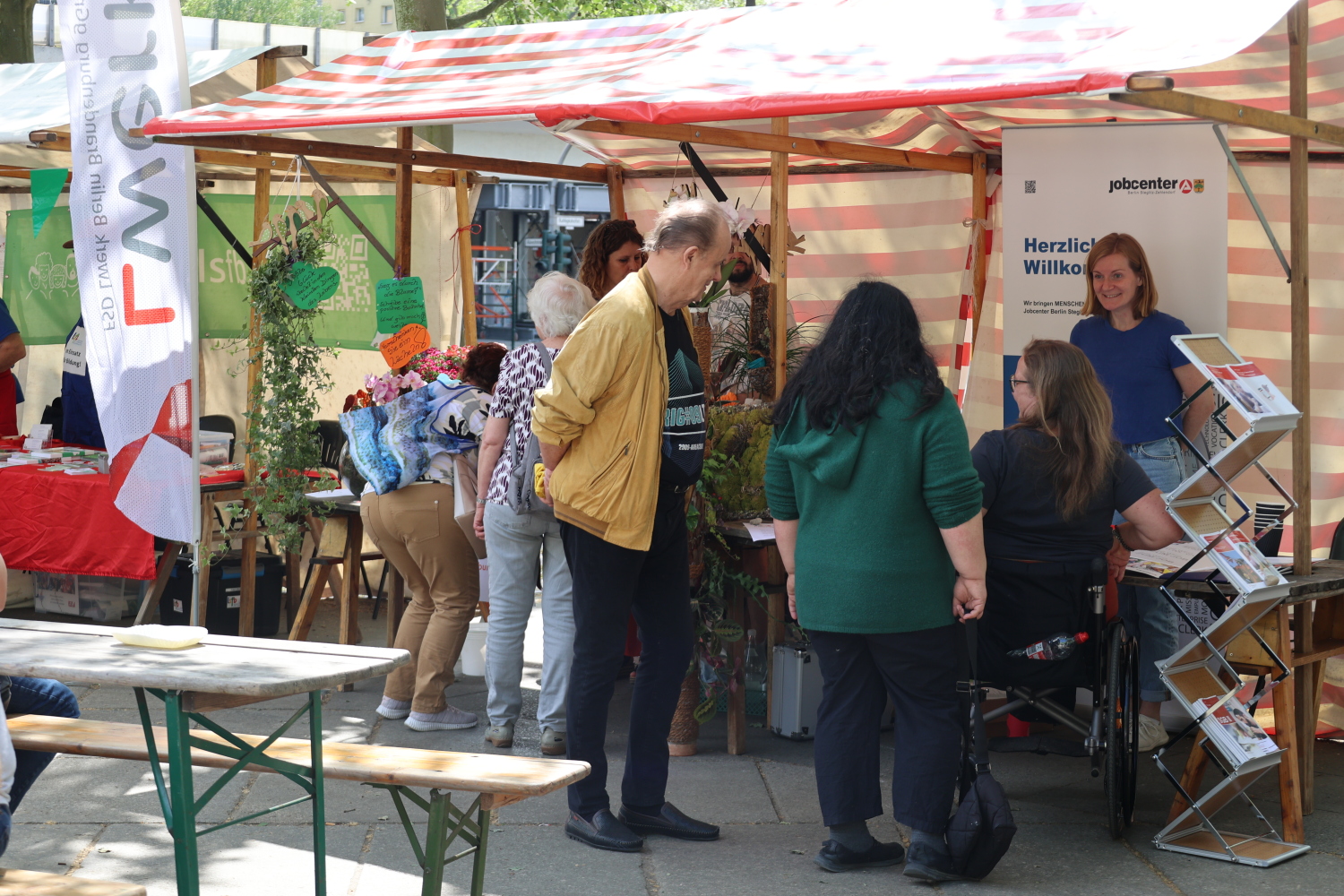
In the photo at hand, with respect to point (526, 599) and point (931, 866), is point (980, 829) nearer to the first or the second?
point (931, 866)

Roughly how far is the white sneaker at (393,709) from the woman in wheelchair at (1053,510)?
92.8 inches

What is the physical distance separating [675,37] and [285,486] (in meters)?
2.40

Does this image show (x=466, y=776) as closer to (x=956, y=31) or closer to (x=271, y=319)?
(x=956, y=31)

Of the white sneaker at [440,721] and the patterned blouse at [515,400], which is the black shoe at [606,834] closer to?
the patterned blouse at [515,400]

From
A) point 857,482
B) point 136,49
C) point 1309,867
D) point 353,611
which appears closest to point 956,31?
point 857,482

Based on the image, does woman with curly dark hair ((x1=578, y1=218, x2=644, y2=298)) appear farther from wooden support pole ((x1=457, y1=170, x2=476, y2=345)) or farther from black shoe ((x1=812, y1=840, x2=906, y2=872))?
wooden support pole ((x1=457, y1=170, x2=476, y2=345))

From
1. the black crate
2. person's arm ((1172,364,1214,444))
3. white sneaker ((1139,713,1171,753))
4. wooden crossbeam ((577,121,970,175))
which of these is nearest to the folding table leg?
wooden crossbeam ((577,121,970,175))

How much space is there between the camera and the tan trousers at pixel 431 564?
16.2 ft

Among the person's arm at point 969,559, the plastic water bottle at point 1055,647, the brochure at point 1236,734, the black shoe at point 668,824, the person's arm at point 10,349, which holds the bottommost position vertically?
the black shoe at point 668,824

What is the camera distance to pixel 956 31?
13.1ft

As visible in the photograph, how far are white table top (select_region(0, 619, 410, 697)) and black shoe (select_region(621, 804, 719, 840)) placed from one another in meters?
1.18

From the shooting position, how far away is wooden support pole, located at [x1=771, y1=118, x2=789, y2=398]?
491cm

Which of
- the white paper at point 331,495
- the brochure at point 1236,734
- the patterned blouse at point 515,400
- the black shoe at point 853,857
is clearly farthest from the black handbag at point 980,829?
the white paper at point 331,495

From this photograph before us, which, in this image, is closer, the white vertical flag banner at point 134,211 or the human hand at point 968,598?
the human hand at point 968,598
